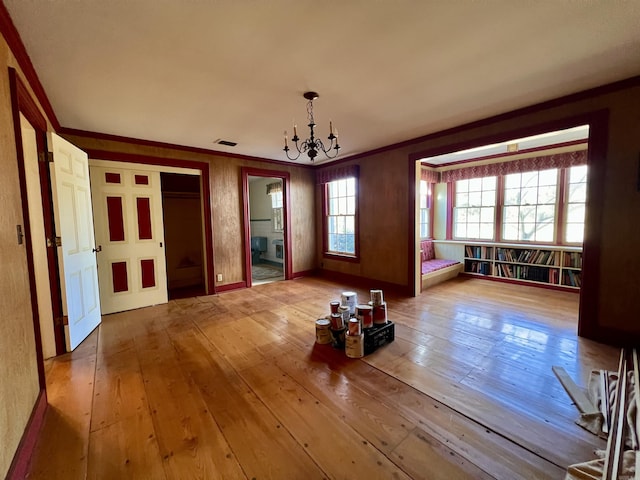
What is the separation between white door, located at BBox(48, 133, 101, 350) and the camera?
263 cm

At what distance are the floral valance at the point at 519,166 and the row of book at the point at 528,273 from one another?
1.73 meters

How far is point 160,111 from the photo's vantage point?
2.92m

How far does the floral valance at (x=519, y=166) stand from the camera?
436 centimetres

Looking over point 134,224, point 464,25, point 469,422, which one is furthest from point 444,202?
point 134,224

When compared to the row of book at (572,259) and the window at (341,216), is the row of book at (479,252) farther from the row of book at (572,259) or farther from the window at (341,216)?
the window at (341,216)

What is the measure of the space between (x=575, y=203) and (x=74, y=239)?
7017mm

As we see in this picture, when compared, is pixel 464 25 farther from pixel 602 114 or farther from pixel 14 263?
pixel 14 263

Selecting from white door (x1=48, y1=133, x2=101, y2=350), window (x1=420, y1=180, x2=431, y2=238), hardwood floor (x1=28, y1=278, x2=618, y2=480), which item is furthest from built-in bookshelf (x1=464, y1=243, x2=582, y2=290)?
white door (x1=48, y1=133, x2=101, y2=350)

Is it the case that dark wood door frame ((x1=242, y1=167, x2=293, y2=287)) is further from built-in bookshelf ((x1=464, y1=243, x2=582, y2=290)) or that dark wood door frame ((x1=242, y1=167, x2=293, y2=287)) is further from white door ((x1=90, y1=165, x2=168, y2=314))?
built-in bookshelf ((x1=464, y1=243, x2=582, y2=290))

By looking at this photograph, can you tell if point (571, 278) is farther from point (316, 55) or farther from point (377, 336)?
point (316, 55)

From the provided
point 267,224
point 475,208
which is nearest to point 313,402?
point 475,208

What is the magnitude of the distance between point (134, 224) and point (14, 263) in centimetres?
254

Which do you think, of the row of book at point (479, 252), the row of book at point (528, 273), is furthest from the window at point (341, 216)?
the row of book at point (528, 273)

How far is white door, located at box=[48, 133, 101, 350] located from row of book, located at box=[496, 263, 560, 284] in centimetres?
638
